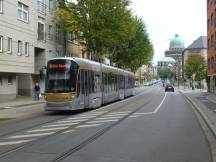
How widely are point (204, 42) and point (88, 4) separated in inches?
4603

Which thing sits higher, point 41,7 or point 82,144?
point 41,7

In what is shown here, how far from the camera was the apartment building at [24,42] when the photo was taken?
4041cm

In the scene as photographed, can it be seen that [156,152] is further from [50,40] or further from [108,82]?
[50,40]

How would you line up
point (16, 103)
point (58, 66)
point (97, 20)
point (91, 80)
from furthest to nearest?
point (97, 20) → point (16, 103) → point (91, 80) → point (58, 66)

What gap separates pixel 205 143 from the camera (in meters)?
14.0

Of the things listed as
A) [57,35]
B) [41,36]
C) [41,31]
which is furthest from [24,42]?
[57,35]

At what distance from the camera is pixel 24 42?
44.8 m

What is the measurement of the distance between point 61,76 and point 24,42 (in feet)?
66.9

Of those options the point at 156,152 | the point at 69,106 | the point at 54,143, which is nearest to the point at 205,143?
A: the point at 156,152

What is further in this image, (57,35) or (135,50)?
(135,50)

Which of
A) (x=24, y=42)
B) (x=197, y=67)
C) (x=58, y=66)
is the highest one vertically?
(x=24, y=42)

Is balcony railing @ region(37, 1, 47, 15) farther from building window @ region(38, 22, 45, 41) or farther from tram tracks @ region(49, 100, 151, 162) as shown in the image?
tram tracks @ region(49, 100, 151, 162)

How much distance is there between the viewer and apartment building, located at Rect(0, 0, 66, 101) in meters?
40.4

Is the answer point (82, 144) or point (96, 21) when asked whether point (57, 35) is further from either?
point (82, 144)
